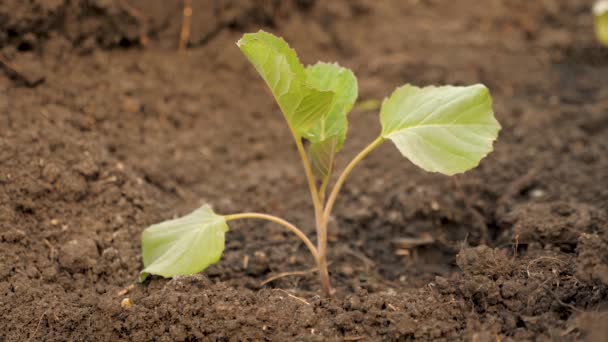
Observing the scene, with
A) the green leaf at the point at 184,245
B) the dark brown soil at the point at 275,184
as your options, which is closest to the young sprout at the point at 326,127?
the green leaf at the point at 184,245

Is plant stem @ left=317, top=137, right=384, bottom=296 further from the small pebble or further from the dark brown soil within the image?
the small pebble

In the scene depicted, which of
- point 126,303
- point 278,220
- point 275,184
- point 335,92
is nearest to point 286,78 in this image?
point 335,92

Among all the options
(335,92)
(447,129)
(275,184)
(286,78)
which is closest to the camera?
(286,78)

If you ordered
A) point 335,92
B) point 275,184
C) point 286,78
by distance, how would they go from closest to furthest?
point 286,78 < point 335,92 < point 275,184

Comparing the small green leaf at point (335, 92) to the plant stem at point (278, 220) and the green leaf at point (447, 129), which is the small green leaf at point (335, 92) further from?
the plant stem at point (278, 220)

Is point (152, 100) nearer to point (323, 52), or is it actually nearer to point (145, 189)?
point (145, 189)

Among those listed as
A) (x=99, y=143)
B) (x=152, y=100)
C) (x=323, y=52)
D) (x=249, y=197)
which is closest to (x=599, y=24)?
(x=323, y=52)

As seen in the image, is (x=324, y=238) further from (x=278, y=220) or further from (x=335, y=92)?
(x=335, y=92)
